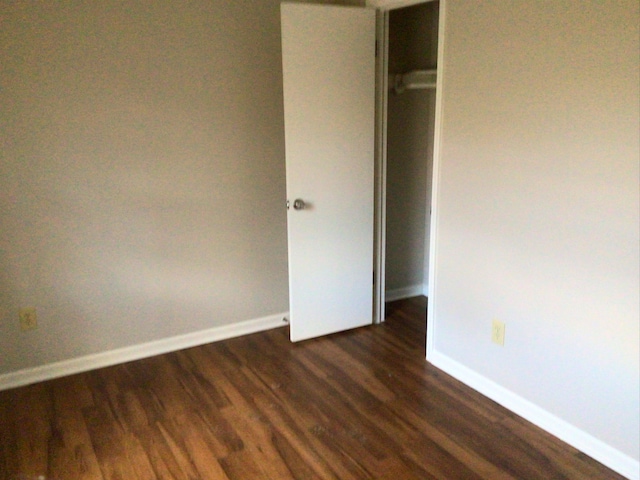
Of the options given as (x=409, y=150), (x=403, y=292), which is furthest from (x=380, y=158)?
(x=403, y=292)

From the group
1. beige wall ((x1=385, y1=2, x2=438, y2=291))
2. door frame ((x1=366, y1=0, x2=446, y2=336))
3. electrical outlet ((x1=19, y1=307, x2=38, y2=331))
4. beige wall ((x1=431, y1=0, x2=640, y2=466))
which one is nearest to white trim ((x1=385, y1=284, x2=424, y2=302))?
beige wall ((x1=385, y1=2, x2=438, y2=291))

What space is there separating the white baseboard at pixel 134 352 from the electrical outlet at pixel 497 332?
1.49 meters

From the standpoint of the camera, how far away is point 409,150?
3.91 metres

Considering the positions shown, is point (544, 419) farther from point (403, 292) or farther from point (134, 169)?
point (134, 169)

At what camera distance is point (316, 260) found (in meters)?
3.29

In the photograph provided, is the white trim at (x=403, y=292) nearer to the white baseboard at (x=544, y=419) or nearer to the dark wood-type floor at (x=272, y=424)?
the dark wood-type floor at (x=272, y=424)

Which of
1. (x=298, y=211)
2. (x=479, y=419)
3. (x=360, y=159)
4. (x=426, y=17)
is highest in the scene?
(x=426, y=17)

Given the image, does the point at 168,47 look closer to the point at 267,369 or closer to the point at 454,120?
the point at 454,120

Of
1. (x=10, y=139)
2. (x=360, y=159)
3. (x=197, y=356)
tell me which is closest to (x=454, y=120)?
(x=360, y=159)

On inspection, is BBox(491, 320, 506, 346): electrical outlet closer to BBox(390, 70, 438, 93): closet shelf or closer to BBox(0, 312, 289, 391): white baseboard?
BBox(0, 312, 289, 391): white baseboard

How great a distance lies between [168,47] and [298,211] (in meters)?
1.18

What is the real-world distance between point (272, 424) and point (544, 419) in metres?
1.27

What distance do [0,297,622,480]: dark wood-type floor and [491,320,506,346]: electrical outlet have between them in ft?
1.06

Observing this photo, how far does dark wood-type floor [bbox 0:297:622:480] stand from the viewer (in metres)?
2.18
